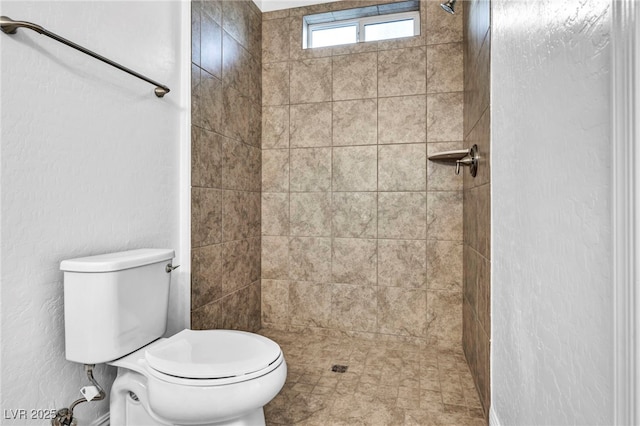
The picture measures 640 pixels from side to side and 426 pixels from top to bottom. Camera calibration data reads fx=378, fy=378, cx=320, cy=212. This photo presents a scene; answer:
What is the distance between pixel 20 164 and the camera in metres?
1.17

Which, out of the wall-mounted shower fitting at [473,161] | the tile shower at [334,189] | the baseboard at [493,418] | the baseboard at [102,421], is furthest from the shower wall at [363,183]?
the baseboard at [102,421]

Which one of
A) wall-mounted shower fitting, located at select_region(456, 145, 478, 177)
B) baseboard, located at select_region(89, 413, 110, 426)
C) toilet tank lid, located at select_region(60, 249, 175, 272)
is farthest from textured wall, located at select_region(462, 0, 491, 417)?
baseboard, located at select_region(89, 413, 110, 426)

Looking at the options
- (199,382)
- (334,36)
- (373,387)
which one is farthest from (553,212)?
(334,36)

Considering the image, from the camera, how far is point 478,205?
5.87 ft

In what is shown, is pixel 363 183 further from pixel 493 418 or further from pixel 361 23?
pixel 493 418

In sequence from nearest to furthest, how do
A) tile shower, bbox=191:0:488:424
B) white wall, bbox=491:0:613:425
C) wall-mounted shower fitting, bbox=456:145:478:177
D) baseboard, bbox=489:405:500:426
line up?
white wall, bbox=491:0:613:425, baseboard, bbox=489:405:500:426, wall-mounted shower fitting, bbox=456:145:478:177, tile shower, bbox=191:0:488:424

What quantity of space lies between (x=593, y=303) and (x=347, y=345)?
197cm

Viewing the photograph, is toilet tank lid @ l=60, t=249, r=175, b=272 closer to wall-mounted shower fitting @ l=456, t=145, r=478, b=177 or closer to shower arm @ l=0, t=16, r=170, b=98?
shower arm @ l=0, t=16, r=170, b=98

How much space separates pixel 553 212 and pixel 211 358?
1.09 meters

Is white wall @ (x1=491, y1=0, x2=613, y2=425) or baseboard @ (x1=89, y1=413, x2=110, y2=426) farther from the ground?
white wall @ (x1=491, y1=0, x2=613, y2=425)

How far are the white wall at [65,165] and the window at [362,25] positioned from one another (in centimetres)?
124

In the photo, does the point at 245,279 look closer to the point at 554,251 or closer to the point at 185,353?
the point at 185,353

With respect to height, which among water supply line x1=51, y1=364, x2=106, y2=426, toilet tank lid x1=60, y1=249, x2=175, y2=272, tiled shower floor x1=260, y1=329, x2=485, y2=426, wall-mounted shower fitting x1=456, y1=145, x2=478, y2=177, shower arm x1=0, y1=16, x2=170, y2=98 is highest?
shower arm x1=0, y1=16, x2=170, y2=98

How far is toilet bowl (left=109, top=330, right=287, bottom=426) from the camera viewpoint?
45.0 inches
